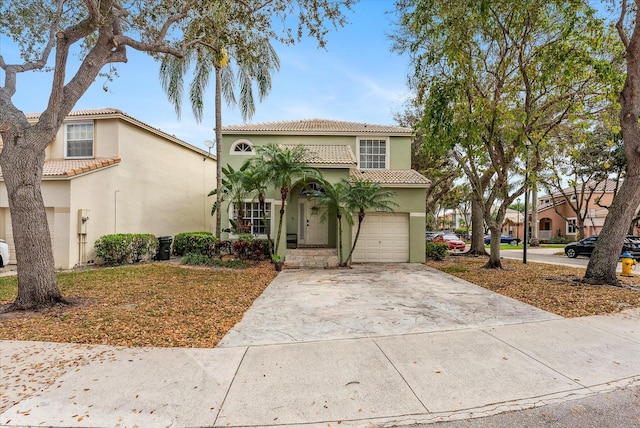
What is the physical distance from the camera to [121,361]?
4.31m

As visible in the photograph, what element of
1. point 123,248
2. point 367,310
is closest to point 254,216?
point 123,248

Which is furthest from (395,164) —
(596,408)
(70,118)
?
(70,118)

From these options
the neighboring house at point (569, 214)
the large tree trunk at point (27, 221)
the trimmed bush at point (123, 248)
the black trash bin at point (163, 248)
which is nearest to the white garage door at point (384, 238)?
the black trash bin at point (163, 248)

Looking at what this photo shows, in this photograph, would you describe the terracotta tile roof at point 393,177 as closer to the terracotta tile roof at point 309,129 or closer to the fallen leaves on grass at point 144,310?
the terracotta tile roof at point 309,129

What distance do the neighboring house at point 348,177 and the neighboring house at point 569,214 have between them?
85.0 feet

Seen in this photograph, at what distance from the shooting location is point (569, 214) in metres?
36.9

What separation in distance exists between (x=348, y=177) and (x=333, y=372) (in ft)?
33.9

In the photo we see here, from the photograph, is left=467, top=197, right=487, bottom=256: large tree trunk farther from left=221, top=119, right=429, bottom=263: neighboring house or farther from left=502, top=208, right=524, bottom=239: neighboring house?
left=502, top=208, right=524, bottom=239: neighboring house

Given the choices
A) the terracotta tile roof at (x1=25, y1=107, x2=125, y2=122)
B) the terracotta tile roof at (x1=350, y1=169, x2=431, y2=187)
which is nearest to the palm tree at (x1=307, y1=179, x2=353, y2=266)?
the terracotta tile roof at (x1=350, y1=169, x2=431, y2=187)

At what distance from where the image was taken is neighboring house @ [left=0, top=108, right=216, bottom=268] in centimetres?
1209

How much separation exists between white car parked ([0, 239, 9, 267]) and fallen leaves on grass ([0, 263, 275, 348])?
3.52 meters

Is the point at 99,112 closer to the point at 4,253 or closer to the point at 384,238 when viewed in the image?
the point at 4,253

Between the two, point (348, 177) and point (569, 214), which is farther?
point (569, 214)

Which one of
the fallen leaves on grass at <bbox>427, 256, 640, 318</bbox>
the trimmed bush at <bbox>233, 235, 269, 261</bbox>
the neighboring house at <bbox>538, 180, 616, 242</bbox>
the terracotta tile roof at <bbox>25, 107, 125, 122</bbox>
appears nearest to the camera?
the fallen leaves on grass at <bbox>427, 256, 640, 318</bbox>
